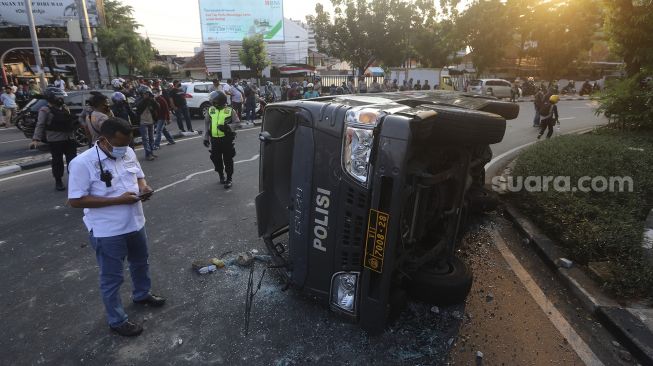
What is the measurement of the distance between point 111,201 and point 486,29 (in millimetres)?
33377

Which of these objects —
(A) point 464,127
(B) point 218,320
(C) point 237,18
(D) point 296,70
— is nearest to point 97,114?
(B) point 218,320

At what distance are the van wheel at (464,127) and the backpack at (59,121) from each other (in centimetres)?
673

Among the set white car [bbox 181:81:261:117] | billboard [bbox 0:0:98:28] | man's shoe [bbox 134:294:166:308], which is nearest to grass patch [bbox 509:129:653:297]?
man's shoe [bbox 134:294:166:308]

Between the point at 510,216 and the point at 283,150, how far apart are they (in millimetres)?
3506

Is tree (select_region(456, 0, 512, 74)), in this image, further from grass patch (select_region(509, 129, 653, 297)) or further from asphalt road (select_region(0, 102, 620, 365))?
asphalt road (select_region(0, 102, 620, 365))

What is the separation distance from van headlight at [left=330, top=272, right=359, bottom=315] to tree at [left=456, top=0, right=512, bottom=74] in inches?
1285

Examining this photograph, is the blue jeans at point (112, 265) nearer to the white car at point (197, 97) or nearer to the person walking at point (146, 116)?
the person walking at point (146, 116)

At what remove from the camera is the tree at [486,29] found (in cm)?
2998

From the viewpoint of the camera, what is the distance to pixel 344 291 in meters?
2.81

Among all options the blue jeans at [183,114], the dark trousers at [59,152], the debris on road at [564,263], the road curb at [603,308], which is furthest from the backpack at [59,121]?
the debris on road at [564,263]

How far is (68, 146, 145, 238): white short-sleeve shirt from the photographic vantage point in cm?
275

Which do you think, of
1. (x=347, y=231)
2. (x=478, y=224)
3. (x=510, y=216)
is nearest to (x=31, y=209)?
(x=347, y=231)

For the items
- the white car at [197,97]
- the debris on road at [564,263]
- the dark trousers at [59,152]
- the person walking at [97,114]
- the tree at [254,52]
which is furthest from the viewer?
the tree at [254,52]

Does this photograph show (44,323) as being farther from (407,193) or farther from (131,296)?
(407,193)
